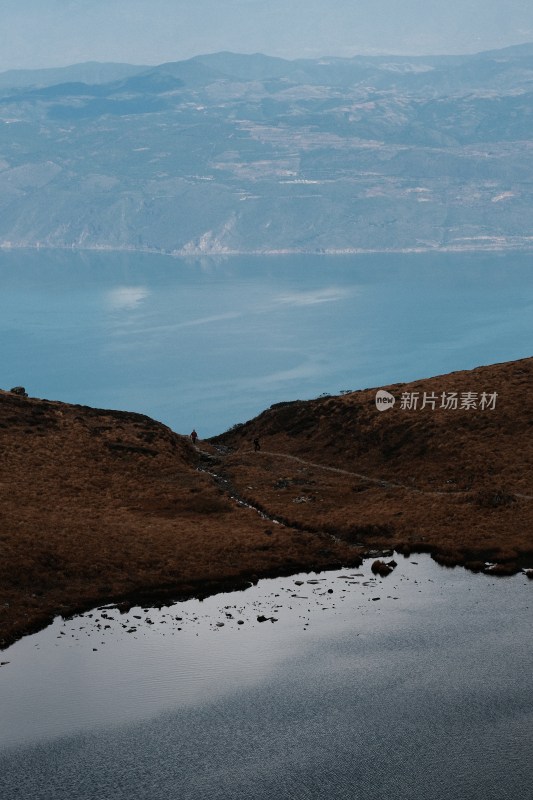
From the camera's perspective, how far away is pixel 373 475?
82.8 metres

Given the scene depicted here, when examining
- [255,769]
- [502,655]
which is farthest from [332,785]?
[502,655]

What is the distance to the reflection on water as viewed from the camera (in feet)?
124

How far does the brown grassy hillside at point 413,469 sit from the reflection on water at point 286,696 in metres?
7.82

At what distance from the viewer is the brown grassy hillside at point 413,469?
6606 cm

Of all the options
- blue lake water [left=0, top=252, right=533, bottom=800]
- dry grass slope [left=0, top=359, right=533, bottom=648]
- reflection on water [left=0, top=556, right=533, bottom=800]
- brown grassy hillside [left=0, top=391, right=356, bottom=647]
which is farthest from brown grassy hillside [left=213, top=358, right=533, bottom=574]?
blue lake water [left=0, top=252, right=533, bottom=800]

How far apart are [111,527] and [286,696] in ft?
85.3

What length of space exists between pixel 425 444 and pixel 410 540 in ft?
68.3

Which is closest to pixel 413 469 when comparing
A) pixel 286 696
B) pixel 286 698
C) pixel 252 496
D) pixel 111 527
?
pixel 252 496

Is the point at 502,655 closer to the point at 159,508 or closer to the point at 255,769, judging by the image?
the point at 255,769

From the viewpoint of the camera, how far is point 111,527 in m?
67.4

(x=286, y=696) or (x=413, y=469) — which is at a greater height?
(x=413, y=469)

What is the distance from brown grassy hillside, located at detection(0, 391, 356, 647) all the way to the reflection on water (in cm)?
316

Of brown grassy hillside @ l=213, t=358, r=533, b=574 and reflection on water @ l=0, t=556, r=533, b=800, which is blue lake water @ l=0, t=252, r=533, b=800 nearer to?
reflection on water @ l=0, t=556, r=533, b=800

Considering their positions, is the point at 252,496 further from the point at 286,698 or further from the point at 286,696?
the point at 286,698
